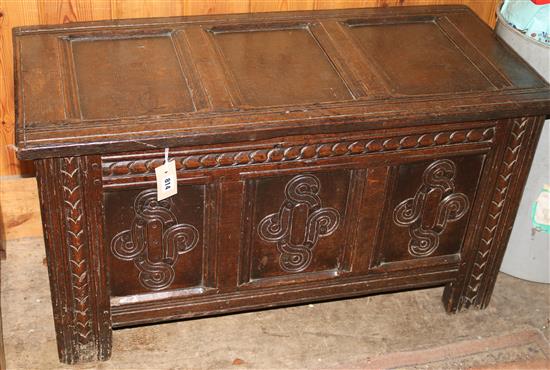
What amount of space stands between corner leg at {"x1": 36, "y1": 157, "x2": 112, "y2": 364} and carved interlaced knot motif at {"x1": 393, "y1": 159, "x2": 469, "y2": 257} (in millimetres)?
Result: 877

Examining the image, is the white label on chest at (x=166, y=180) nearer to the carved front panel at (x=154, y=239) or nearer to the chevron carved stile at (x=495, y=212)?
the carved front panel at (x=154, y=239)

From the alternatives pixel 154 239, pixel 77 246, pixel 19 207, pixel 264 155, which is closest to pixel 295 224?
pixel 264 155

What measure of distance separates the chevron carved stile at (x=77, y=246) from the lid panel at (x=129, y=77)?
0.51ft

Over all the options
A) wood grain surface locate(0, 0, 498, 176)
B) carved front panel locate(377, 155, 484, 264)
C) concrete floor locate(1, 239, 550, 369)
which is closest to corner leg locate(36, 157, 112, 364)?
concrete floor locate(1, 239, 550, 369)

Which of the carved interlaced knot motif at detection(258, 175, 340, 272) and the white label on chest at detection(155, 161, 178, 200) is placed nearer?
the white label on chest at detection(155, 161, 178, 200)

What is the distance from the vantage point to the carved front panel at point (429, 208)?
94.0 inches

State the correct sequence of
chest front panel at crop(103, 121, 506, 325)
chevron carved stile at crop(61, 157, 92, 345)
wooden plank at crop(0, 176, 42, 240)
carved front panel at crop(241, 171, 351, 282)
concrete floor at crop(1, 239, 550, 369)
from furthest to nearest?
wooden plank at crop(0, 176, 42, 240), concrete floor at crop(1, 239, 550, 369), carved front panel at crop(241, 171, 351, 282), chest front panel at crop(103, 121, 506, 325), chevron carved stile at crop(61, 157, 92, 345)

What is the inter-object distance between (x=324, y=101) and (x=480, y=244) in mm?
766

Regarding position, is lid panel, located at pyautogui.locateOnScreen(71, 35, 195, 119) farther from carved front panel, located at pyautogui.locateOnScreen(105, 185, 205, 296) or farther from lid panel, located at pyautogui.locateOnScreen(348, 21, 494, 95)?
lid panel, located at pyautogui.locateOnScreen(348, 21, 494, 95)

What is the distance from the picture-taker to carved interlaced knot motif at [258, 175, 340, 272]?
2297 millimetres

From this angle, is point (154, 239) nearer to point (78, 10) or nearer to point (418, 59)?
point (78, 10)

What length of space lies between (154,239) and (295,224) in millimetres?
403

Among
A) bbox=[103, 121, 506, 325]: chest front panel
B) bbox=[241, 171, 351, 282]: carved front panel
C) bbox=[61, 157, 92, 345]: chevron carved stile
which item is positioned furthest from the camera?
bbox=[241, 171, 351, 282]: carved front panel

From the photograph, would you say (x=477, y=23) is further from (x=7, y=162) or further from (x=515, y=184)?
(x=7, y=162)
